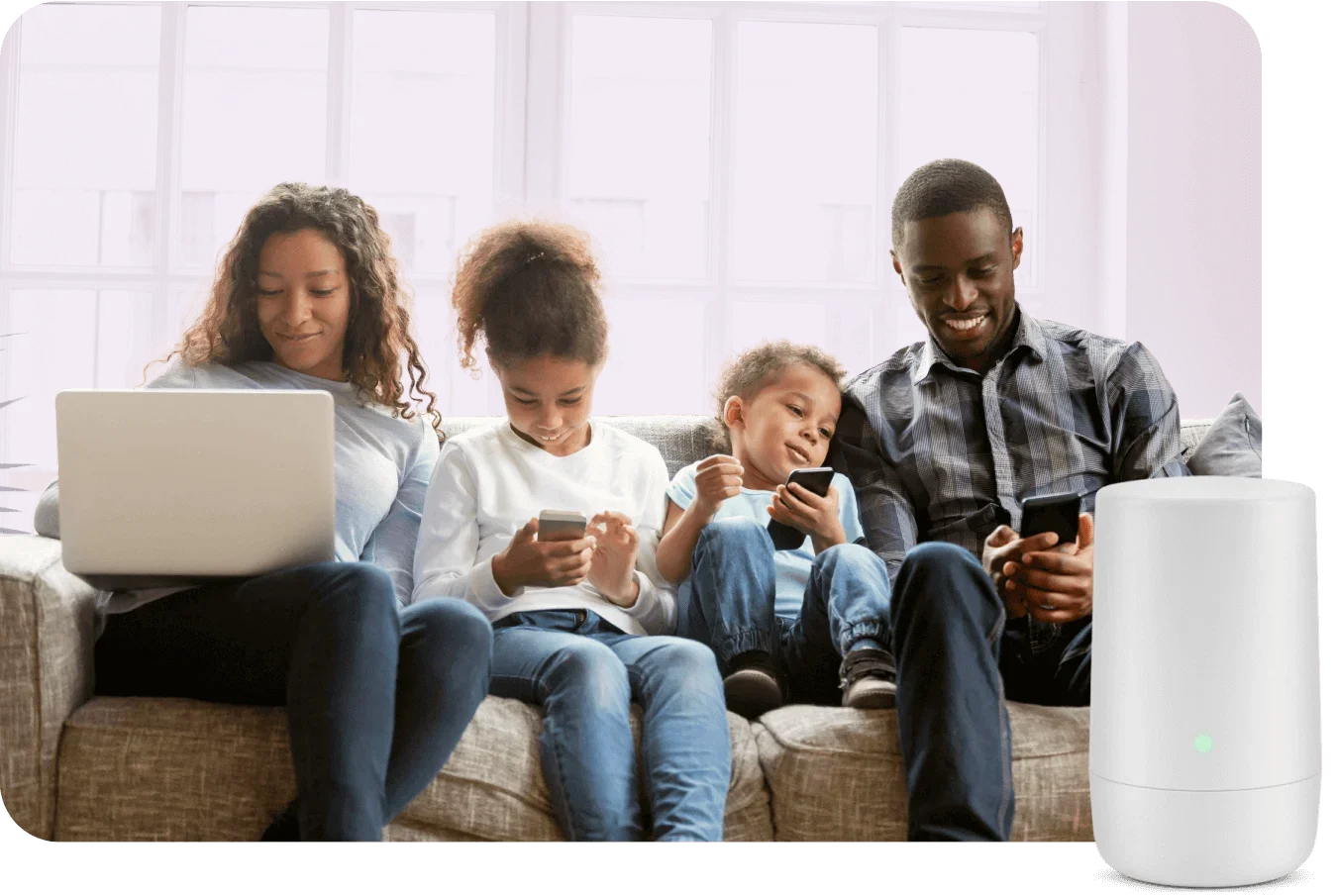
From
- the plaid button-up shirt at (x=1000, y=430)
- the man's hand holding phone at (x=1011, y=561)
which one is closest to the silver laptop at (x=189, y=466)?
the plaid button-up shirt at (x=1000, y=430)

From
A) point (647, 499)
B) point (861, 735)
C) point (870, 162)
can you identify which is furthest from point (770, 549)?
point (870, 162)

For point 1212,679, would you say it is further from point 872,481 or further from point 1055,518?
point 872,481

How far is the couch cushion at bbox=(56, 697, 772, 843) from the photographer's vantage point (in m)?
1.71

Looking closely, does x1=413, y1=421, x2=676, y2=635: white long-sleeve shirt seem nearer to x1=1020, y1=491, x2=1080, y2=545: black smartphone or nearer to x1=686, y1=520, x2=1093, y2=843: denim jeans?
x1=686, y1=520, x2=1093, y2=843: denim jeans

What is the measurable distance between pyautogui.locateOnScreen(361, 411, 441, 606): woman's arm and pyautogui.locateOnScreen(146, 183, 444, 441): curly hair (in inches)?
2.9

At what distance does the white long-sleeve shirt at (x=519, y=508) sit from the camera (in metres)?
1.94

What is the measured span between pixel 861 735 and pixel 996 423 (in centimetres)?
56

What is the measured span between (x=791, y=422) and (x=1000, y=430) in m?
0.31

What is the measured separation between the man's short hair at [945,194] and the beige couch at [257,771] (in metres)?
0.71

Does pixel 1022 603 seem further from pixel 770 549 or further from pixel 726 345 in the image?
pixel 726 345

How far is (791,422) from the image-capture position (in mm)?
2068

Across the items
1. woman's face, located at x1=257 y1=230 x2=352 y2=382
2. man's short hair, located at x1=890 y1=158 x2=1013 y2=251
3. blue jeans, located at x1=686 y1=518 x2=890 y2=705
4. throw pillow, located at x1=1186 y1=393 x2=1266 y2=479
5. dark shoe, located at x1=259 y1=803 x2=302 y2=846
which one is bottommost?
dark shoe, located at x1=259 y1=803 x2=302 y2=846

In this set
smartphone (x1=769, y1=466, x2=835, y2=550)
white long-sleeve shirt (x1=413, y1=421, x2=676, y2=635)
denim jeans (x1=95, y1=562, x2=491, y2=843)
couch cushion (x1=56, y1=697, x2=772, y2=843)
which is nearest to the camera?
denim jeans (x1=95, y1=562, x2=491, y2=843)

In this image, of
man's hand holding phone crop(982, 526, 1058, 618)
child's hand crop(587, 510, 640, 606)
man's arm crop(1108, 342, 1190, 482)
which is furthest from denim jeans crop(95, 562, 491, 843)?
man's arm crop(1108, 342, 1190, 482)
